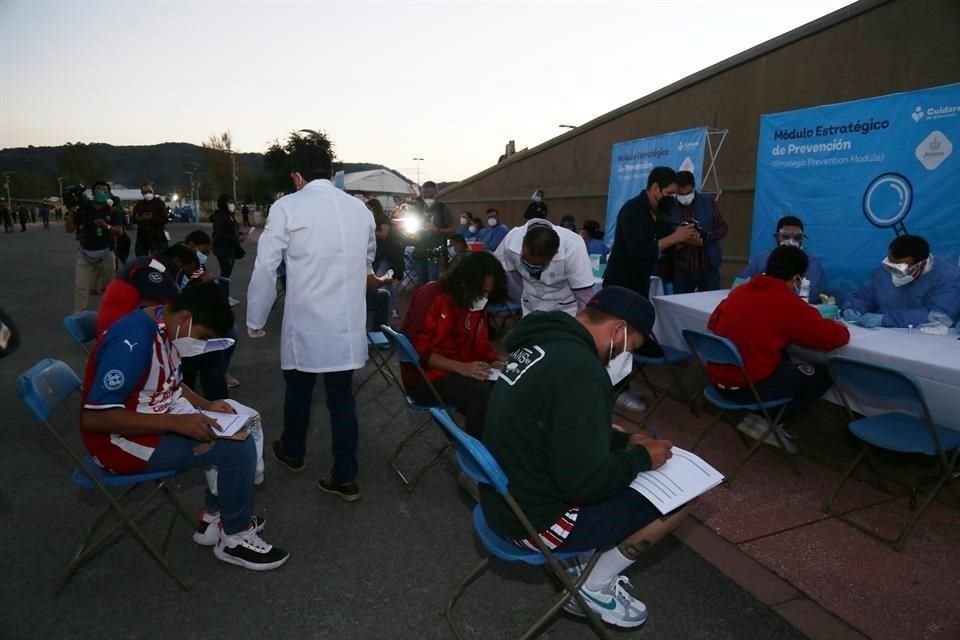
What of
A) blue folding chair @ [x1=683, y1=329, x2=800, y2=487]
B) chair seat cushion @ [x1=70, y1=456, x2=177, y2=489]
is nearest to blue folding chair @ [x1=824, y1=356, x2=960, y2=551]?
blue folding chair @ [x1=683, y1=329, x2=800, y2=487]

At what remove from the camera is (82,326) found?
3.80 m

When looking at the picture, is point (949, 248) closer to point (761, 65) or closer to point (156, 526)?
point (761, 65)

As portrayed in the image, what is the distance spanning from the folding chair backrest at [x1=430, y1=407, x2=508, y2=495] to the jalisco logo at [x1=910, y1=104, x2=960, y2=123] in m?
6.09

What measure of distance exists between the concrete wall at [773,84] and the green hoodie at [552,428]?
21.0ft

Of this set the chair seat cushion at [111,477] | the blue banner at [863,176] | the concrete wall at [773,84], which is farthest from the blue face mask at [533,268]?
the concrete wall at [773,84]

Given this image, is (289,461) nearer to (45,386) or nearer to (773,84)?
(45,386)

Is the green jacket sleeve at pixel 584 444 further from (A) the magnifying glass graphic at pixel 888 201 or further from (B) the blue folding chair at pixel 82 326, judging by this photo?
(A) the magnifying glass graphic at pixel 888 201

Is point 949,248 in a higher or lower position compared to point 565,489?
higher

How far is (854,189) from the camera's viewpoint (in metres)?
6.36

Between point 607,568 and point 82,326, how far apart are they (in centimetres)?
360

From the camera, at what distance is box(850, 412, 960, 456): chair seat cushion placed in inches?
112

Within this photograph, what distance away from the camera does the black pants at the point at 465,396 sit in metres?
3.24

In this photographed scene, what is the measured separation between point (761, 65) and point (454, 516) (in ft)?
27.6

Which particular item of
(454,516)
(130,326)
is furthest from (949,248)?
(130,326)
